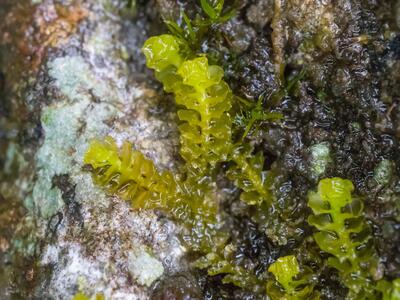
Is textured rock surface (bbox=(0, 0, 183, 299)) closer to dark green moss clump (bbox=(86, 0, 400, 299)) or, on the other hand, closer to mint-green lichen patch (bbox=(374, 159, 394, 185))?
dark green moss clump (bbox=(86, 0, 400, 299))

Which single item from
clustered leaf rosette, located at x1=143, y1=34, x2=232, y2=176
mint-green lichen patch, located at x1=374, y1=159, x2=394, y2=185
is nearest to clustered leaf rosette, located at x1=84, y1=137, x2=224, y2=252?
clustered leaf rosette, located at x1=143, y1=34, x2=232, y2=176

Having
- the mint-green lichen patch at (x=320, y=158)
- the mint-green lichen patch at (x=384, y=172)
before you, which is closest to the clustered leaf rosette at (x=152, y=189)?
the mint-green lichen patch at (x=320, y=158)

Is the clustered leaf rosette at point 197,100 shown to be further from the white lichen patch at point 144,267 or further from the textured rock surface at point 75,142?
the white lichen patch at point 144,267

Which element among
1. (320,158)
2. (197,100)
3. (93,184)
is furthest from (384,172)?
(93,184)

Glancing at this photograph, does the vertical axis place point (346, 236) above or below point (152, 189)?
below

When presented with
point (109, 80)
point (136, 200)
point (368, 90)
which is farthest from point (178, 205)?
point (368, 90)

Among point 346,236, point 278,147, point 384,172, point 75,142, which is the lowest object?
point 346,236

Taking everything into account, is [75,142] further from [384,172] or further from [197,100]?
[384,172]
